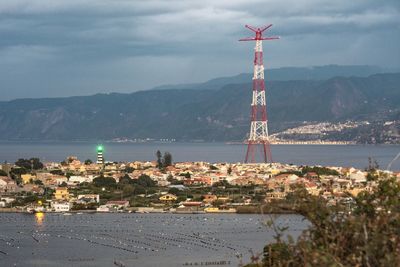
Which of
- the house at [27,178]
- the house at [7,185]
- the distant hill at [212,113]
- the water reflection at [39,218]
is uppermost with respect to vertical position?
the distant hill at [212,113]

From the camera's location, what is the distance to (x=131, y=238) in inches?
952

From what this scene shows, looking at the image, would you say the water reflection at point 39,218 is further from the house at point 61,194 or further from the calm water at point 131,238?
the house at point 61,194

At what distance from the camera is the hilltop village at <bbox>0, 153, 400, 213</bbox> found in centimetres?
3322

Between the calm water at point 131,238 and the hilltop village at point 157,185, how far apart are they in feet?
6.31

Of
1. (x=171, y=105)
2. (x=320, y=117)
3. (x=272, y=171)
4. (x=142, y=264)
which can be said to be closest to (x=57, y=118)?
(x=171, y=105)

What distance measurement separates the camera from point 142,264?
19484 millimetres

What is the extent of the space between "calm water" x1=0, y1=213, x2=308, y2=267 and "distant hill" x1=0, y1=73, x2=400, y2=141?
121979 millimetres

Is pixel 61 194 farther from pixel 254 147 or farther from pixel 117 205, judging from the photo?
pixel 254 147

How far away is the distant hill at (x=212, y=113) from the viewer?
166 metres

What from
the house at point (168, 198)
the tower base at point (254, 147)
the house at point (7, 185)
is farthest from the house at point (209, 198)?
the tower base at point (254, 147)

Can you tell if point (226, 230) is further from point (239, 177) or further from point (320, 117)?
point (320, 117)

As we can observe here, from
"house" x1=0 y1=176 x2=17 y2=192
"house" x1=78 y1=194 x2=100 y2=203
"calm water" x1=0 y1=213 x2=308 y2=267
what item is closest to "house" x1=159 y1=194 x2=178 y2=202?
"house" x1=78 y1=194 x2=100 y2=203

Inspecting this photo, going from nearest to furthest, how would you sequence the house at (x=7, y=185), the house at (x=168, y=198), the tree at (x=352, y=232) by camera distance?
the tree at (x=352, y=232) → the house at (x=168, y=198) → the house at (x=7, y=185)

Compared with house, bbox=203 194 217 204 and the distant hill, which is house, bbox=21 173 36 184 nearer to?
house, bbox=203 194 217 204
